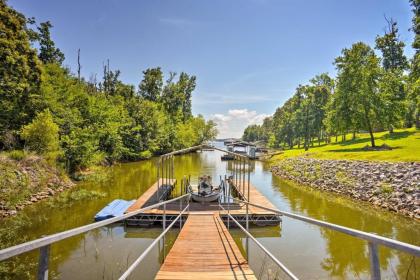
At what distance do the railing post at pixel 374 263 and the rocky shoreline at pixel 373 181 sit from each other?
15.0m

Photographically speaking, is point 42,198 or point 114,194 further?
point 114,194

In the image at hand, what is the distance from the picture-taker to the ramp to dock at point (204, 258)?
200 inches

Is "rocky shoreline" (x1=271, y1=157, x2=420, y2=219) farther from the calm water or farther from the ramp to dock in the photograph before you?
the ramp to dock

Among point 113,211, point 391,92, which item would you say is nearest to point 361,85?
point 391,92

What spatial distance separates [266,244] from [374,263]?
33.9ft

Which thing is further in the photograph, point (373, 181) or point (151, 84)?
point (151, 84)

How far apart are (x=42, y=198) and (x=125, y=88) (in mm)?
42458

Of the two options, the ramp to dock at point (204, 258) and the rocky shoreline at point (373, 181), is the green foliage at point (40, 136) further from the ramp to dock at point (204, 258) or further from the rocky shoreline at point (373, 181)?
the rocky shoreline at point (373, 181)

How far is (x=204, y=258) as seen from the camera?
600 centimetres

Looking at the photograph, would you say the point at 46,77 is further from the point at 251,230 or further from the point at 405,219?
the point at 405,219

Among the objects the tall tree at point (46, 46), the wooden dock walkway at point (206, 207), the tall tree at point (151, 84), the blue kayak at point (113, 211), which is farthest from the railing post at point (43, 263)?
the tall tree at point (151, 84)

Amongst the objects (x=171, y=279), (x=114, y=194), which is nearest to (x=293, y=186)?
(x=114, y=194)

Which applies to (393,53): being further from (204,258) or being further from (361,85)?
(204,258)

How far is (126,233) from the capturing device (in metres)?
12.6
